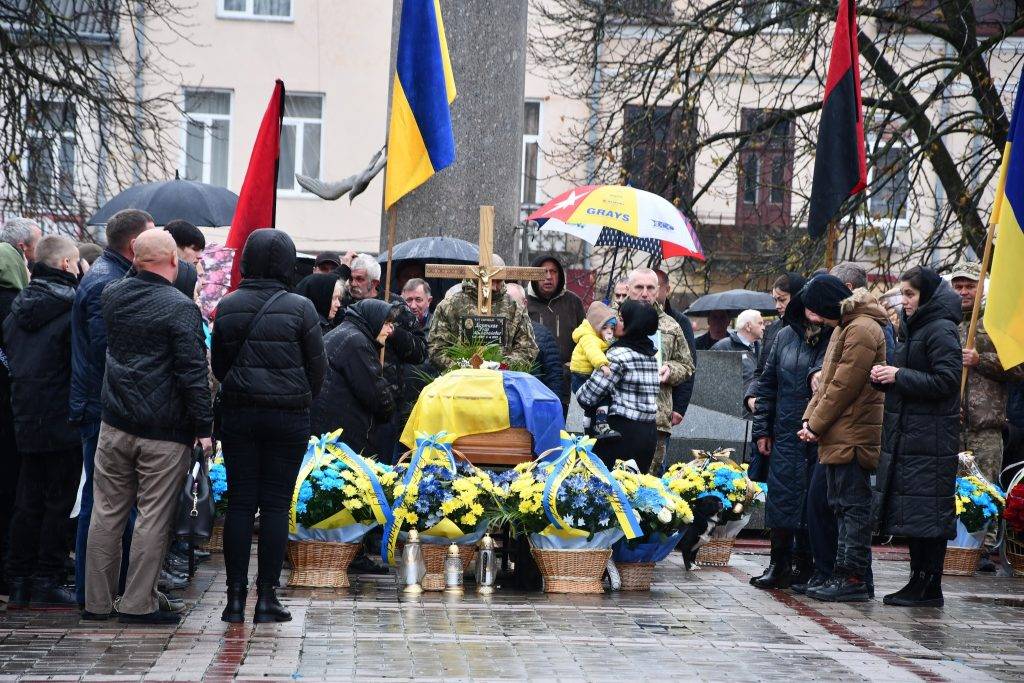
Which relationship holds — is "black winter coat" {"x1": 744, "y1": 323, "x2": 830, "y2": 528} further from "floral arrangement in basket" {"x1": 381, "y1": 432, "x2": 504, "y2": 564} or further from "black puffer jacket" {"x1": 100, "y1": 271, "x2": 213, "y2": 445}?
"black puffer jacket" {"x1": 100, "y1": 271, "x2": 213, "y2": 445}

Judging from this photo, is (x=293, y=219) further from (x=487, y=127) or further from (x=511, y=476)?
(x=511, y=476)

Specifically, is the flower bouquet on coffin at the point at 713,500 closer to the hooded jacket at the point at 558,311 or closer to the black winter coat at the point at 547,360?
A: the black winter coat at the point at 547,360

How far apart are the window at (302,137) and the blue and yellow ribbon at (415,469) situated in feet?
69.9

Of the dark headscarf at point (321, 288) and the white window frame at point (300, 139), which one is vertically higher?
the white window frame at point (300, 139)

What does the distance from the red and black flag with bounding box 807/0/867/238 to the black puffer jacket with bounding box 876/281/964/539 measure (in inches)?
72.1

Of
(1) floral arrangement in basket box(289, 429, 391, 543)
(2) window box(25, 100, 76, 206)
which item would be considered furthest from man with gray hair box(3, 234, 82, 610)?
(2) window box(25, 100, 76, 206)

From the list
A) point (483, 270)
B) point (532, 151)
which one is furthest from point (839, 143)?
point (532, 151)

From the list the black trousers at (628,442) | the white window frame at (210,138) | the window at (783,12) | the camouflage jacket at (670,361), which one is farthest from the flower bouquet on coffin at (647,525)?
the white window frame at (210,138)

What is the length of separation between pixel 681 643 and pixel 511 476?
2.05m

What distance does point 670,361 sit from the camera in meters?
11.6

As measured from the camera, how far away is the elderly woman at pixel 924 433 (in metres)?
9.62

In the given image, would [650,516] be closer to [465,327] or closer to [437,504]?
[437,504]

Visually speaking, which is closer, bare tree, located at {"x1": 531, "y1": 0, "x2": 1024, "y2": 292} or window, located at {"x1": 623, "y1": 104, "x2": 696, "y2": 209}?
bare tree, located at {"x1": 531, "y1": 0, "x2": 1024, "y2": 292}

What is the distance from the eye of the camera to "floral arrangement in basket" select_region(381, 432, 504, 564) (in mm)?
9469
